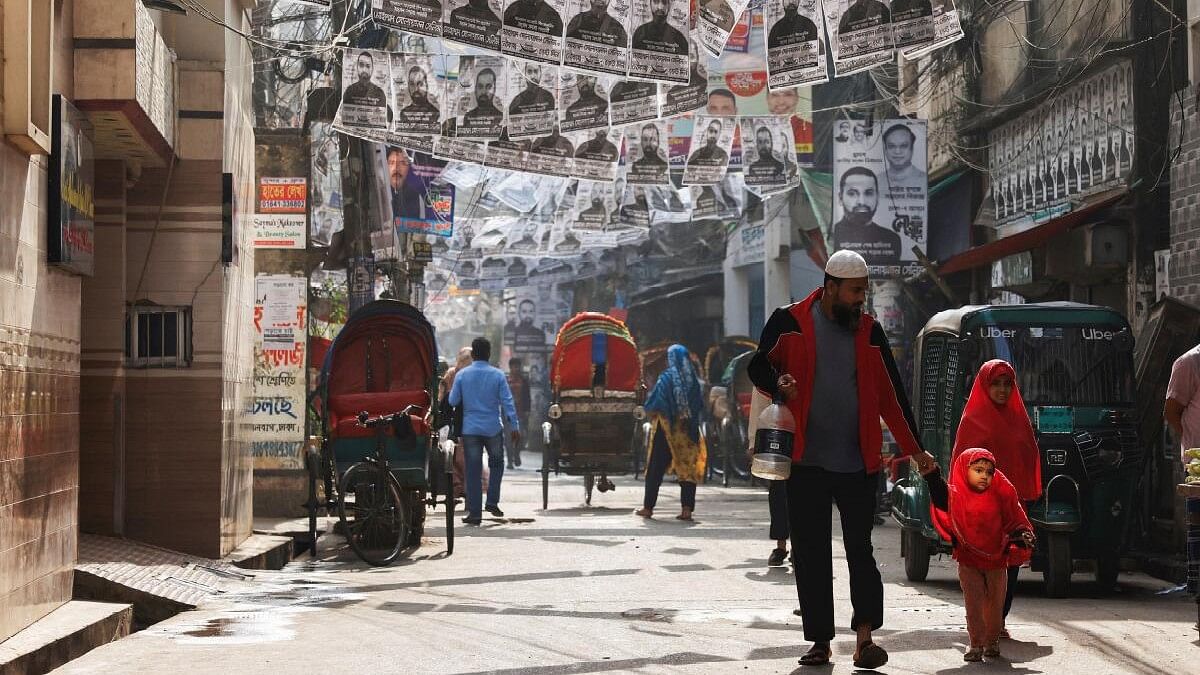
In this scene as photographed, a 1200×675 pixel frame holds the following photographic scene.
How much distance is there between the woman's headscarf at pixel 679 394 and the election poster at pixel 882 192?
4052 millimetres

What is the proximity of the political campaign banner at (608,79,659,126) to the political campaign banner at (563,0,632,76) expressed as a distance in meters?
2.76

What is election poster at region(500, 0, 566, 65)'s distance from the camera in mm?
13594

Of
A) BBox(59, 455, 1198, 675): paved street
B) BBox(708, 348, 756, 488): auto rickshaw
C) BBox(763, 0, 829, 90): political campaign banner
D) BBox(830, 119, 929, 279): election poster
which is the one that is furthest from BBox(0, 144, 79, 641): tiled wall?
BBox(708, 348, 756, 488): auto rickshaw

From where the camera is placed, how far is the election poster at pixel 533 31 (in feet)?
44.6

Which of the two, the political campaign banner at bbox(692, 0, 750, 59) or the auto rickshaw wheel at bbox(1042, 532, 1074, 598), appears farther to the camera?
the political campaign banner at bbox(692, 0, 750, 59)

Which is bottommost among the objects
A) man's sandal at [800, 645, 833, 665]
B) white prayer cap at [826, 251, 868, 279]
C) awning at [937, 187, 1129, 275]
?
man's sandal at [800, 645, 833, 665]

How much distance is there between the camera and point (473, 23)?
43.9 feet

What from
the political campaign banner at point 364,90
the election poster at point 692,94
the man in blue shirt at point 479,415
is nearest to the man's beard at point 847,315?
the election poster at point 692,94

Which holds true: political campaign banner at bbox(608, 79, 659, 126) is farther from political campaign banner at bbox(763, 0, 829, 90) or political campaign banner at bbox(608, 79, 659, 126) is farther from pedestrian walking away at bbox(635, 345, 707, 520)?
pedestrian walking away at bbox(635, 345, 707, 520)

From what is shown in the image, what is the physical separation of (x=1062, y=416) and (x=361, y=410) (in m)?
6.07

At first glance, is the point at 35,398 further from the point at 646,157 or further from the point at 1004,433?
the point at 646,157

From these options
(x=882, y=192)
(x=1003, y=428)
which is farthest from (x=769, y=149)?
(x=1003, y=428)

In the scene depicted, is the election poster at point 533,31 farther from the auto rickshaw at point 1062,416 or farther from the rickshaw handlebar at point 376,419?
the auto rickshaw at point 1062,416

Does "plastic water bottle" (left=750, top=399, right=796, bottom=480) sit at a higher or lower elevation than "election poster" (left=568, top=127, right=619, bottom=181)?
lower
